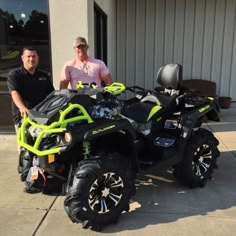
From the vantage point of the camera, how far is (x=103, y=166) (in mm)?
3148

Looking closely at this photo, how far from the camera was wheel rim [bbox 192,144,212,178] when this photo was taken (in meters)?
4.22

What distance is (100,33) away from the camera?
297 inches

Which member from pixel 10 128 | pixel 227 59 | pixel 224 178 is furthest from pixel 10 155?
pixel 227 59

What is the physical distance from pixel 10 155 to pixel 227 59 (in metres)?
6.89

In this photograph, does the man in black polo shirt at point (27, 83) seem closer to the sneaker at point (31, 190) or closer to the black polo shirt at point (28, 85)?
the black polo shirt at point (28, 85)

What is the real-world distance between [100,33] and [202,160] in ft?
13.9

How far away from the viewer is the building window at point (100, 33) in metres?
7.00

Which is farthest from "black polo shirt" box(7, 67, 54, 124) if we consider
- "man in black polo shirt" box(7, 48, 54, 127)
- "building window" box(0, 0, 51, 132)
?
"building window" box(0, 0, 51, 132)

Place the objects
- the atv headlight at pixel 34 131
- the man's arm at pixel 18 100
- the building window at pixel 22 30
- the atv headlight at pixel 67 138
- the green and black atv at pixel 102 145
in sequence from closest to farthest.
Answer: the atv headlight at pixel 67 138
the green and black atv at pixel 102 145
the atv headlight at pixel 34 131
the man's arm at pixel 18 100
the building window at pixel 22 30

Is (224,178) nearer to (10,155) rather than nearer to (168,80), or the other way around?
(168,80)

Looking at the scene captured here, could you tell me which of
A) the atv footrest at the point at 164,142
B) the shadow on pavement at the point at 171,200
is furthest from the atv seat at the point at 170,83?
the shadow on pavement at the point at 171,200

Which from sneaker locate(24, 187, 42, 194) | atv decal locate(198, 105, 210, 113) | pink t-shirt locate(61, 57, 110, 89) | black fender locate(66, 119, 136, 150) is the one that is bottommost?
sneaker locate(24, 187, 42, 194)

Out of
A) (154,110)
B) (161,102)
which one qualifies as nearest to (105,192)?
(154,110)

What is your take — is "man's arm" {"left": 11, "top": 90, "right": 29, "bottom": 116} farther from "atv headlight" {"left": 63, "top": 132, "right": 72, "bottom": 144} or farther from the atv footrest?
the atv footrest
